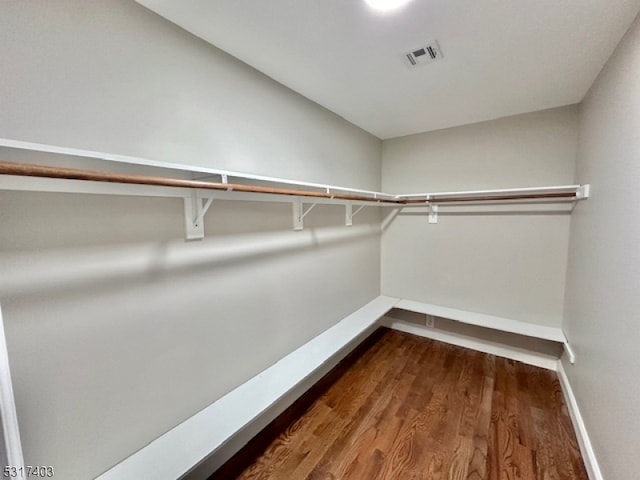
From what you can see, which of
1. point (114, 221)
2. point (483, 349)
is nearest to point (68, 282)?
point (114, 221)

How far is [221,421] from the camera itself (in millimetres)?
1281

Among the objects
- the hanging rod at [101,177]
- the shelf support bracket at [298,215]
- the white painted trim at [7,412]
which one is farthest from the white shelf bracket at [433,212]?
the white painted trim at [7,412]

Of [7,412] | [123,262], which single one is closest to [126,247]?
[123,262]

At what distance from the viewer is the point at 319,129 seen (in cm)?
210

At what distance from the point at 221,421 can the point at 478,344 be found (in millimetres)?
2471

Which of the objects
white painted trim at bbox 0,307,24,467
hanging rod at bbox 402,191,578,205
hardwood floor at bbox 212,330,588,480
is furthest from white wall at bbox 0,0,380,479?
hanging rod at bbox 402,191,578,205

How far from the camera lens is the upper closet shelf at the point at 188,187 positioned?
2.40 ft

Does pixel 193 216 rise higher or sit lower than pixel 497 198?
lower

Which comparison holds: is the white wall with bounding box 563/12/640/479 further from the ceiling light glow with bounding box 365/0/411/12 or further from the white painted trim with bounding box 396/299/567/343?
the ceiling light glow with bounding box 365/0/411/12

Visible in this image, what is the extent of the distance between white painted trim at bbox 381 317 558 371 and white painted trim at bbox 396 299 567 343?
292 millimetres

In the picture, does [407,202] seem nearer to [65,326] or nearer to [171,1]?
[171,1]

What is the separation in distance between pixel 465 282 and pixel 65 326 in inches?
114

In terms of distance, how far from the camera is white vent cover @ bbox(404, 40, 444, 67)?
1371mm

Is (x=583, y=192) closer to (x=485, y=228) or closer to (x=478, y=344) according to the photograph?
(x=485, y=228)
